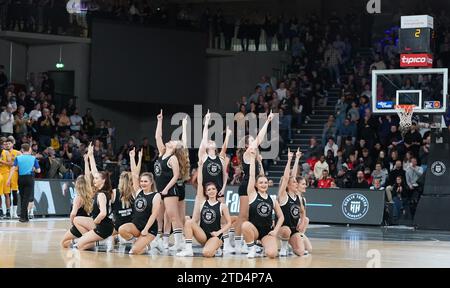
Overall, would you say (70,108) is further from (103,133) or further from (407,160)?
(407,160)

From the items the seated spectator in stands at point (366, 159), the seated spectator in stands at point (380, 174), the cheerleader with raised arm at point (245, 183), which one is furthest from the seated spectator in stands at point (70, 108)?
the cheerleader with raised arm at point (245, 183)

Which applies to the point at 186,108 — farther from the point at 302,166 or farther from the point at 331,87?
the point at 302,166

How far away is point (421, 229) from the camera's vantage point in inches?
829

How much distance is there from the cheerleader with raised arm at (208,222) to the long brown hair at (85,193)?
1934 millimetres

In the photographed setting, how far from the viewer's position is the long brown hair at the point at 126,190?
14141 millimetres

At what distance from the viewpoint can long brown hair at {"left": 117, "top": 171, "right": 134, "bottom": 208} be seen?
14.1 meters

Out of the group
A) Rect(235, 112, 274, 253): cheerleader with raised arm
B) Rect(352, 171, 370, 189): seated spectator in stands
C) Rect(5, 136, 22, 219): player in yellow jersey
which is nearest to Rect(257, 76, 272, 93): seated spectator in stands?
Rect(352, 171, 370, 189): seated spectator in stands

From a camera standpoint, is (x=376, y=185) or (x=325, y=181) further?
(x=325, y=181)

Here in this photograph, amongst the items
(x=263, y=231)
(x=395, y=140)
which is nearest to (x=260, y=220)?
(x=263, y=231)

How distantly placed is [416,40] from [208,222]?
28.7ft

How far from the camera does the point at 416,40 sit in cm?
2000

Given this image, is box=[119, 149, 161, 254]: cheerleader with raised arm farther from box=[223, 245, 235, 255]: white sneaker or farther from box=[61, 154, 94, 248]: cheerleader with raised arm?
box=[223, 245, 235, 255]: white sneaker
